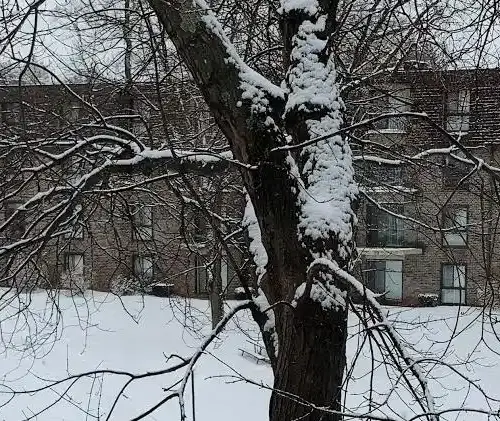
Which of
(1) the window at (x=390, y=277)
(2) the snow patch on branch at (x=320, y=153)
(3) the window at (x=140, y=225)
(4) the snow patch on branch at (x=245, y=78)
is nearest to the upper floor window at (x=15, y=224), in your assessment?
(3) the window at (x=140, y=225)

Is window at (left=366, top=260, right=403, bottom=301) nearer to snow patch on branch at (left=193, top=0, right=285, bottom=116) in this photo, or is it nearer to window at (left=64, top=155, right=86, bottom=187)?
window at (left=64, top=155, right=86, bottom=187)

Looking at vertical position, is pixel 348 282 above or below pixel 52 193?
below

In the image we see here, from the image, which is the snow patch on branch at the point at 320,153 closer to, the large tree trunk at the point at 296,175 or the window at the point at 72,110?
the large tree trunk at the point at 296,175

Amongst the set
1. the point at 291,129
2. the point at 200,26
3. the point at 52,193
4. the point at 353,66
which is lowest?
the point at 52,193

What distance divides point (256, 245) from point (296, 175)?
3.87ft

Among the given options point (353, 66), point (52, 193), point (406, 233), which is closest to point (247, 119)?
point (52, 193)

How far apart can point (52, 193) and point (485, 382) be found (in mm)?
10103

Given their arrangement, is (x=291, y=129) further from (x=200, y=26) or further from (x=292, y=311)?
(x=292, y=311)

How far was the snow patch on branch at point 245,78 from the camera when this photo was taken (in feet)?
12.4

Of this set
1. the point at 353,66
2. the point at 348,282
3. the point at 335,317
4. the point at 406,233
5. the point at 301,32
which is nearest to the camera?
the point at 348,282

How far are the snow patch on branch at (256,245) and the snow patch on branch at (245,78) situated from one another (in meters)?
0.94

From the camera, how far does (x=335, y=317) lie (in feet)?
12.2

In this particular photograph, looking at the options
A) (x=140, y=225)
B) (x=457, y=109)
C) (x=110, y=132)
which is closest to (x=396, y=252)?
(x=110, y=132)

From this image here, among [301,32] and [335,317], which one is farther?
[301,32]
